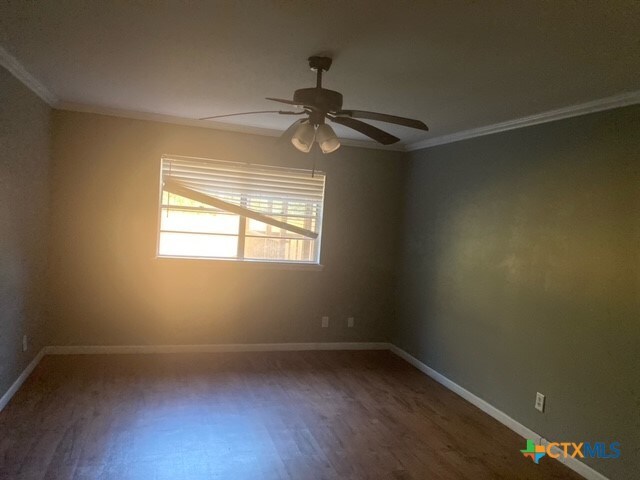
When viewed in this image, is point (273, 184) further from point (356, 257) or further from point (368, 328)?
point (368, 328)

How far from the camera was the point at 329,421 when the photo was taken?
332 cm

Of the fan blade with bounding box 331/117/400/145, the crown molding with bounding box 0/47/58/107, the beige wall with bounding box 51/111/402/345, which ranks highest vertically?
the crown molding with bounding box 0/47/58/107

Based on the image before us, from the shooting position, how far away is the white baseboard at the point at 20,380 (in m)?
3.15

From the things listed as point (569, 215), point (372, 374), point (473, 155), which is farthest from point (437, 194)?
point (372, 374)

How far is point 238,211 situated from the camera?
4652 millimetres

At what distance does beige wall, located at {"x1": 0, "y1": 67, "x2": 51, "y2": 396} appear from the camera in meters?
2.97

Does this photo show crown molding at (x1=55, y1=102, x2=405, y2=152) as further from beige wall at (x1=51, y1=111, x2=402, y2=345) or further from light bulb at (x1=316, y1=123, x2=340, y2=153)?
light bulb at (x1=316, y1=123, x2=340, y2=153)

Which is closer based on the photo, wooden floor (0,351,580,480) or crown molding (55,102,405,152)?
wooden floor (0,351,580,480)

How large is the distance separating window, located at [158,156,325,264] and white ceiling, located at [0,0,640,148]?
1.22 m

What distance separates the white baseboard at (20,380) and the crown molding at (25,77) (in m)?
2.17

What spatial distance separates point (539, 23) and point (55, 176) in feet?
13.2

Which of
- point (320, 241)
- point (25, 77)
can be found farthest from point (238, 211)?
point (25, 77)

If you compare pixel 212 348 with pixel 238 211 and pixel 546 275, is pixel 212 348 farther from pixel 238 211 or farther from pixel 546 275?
pixel 546 275

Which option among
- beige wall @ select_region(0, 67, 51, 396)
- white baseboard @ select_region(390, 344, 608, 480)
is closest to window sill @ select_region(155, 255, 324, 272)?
beige wall @ select_region(0, 67, 51, 396)
